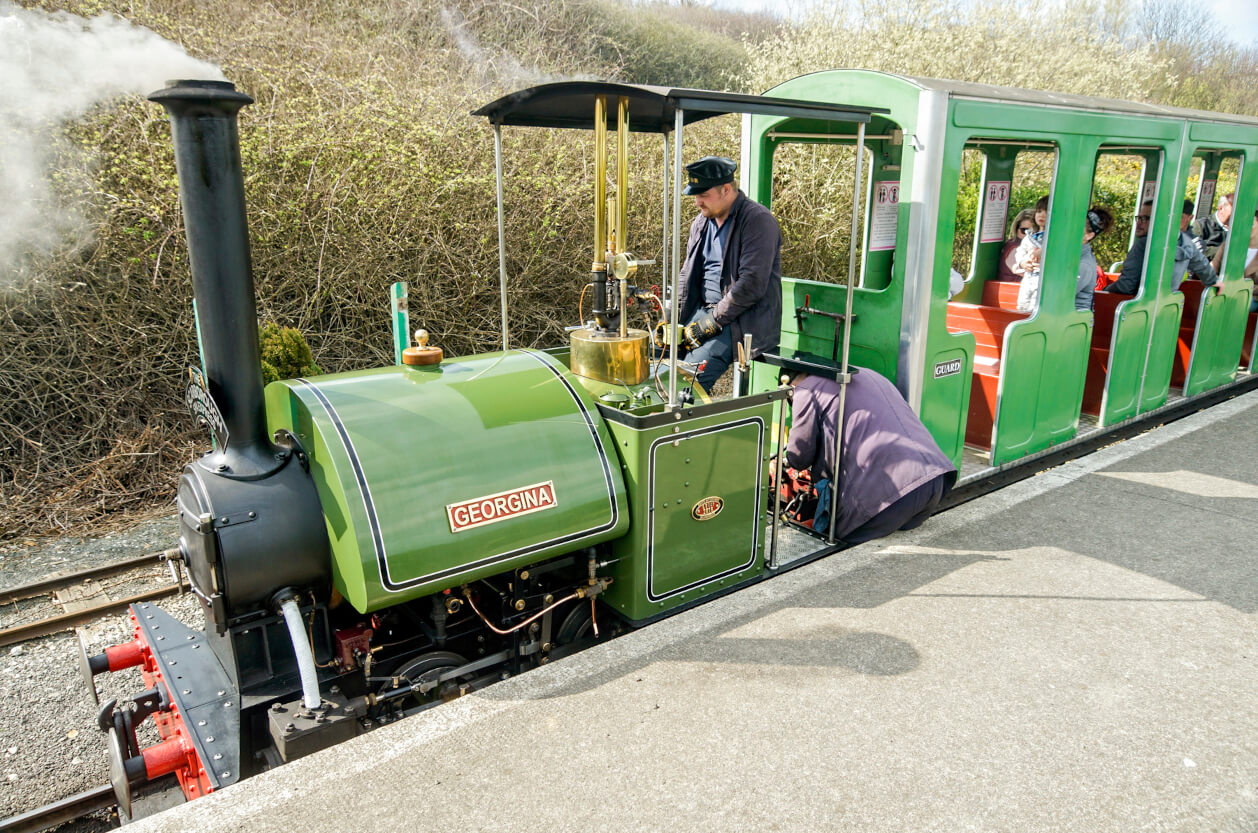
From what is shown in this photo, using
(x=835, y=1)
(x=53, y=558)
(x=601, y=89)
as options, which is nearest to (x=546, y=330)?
(x=53, y=558)

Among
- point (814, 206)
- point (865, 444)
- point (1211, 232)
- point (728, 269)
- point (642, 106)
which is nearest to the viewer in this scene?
point (642, 106)

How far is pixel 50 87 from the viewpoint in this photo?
5473mm

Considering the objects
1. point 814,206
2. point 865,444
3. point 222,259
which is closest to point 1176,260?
point 865,444

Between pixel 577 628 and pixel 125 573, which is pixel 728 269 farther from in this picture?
pixel 125 573

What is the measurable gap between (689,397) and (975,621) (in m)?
1.60

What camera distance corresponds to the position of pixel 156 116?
6840mm

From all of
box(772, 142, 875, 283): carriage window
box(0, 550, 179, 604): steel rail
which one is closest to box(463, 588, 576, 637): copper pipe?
box(0, 550, 179, 604): steel rail

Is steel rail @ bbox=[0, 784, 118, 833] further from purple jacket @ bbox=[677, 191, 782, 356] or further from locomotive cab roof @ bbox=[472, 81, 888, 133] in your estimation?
purple jacket @ bbox=[677, 191, 782, 356]

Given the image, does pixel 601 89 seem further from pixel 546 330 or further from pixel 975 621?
pixel 546 330

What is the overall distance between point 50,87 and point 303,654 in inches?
189

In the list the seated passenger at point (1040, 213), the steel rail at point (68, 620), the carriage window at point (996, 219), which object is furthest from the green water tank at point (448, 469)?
the carriage window at point (996, 219)

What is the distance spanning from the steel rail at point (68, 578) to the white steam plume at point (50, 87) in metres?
2.49

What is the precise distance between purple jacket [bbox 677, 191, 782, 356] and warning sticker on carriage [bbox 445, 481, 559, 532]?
6.02 ft

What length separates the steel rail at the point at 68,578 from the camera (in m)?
4.67
